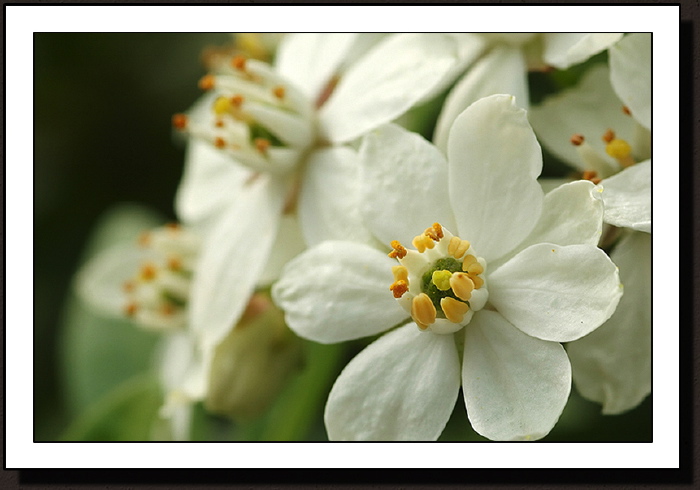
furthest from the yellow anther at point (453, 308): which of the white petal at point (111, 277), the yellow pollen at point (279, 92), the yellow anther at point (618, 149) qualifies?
the white petal at point (111, 277)

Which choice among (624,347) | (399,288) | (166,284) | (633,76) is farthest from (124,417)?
(633,76)

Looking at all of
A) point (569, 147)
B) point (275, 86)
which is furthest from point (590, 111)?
point (275, 86)

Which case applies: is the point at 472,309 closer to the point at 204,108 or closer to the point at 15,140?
the point at 15,140

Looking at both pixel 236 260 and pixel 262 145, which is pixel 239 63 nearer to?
pixel 262 145

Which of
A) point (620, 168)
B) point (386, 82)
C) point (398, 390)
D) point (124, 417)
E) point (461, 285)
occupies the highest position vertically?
point (386, 82)

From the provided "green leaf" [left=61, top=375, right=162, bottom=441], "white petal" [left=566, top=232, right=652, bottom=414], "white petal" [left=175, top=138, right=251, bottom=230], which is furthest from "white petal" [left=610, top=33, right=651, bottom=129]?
"green leaf" [left=61, top=375, right=162, bottom=441]

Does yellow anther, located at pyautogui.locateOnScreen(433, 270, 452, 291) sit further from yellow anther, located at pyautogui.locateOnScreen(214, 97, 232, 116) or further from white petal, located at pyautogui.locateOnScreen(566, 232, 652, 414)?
yellow anther, located at pyautogui.locateOnScreen(214, 97, 232, 116)
